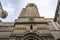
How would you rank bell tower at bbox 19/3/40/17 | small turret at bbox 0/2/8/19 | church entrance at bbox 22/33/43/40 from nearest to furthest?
church entrance at bbox 22/33/43/40, bell tower at bbox 19/3/40/17, small turret at bbox 0/2/8/19

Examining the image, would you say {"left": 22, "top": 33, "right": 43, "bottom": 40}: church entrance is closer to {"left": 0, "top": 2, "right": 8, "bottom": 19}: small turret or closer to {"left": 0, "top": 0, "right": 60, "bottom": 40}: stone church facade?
{"left": 0, "top": 0, "right": 60, "bottom": 40}: stone church facade

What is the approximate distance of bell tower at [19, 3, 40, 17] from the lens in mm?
31197

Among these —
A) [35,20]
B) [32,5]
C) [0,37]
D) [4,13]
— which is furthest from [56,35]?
[4,13]

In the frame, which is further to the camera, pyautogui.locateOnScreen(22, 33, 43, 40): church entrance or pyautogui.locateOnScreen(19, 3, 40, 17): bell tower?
pyautogui.locateOnScreen(19, 3, 40, 17): bell tower

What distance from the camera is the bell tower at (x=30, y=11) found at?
102ft

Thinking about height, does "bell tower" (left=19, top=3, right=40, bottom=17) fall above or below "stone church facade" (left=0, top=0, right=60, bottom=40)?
above

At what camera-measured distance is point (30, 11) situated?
32.8m

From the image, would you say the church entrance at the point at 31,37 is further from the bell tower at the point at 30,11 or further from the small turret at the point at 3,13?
the small turret at the point at 3,13

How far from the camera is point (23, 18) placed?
2952 cm

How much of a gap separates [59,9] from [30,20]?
10.1m

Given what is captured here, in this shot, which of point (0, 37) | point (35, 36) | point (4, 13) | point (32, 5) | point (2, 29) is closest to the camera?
point (35, 36)

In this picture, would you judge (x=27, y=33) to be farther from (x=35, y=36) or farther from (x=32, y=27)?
(x=32, y=27)

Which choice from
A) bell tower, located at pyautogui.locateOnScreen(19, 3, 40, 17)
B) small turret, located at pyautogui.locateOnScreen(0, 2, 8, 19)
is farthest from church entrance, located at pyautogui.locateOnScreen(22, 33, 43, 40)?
small turret, located at pyautogui.locateOnScreen(0, 2, 8, 19)

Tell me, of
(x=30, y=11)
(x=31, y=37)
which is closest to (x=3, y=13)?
(x=30, y=11)
